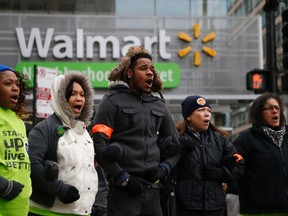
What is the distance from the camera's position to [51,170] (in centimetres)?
482

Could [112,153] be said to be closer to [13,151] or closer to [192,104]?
[13,151]

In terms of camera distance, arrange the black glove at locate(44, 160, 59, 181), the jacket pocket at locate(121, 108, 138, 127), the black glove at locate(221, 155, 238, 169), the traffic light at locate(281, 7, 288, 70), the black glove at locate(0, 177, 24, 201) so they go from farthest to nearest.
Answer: the traffic light at locate(281, 7, 288, 70), the black glove at locate(221, 155, 238, 169), the jacket pocket at locate(121, 108, 138, 127), the black glove at locate(44, 160, 59, 181), the black glove at locate(0, 177, 24, 201)

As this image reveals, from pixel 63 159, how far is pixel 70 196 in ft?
1.07

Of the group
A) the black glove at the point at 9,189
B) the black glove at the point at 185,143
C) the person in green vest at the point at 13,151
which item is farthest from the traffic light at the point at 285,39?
the black glove at the point at 9,189

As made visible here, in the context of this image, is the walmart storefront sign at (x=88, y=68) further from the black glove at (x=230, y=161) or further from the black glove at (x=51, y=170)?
the black glove at (x=51, y=170)

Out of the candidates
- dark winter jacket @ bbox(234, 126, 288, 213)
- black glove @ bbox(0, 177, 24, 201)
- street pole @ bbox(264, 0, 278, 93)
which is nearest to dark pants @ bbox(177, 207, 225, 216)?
dark winter jacket @ bbox(234, 126, 288, 213)

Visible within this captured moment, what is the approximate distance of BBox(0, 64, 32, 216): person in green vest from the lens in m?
4.52

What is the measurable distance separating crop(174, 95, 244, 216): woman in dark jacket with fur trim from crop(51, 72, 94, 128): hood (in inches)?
37.6

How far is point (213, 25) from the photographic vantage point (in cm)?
1862

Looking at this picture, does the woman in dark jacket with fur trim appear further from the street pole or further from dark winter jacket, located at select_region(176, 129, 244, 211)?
the street pole

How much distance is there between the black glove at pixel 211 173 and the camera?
19.3 feet

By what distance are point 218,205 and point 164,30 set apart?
1264cm

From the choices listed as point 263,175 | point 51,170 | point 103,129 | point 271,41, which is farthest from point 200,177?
point 271,41

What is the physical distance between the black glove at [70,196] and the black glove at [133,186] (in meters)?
0.37
